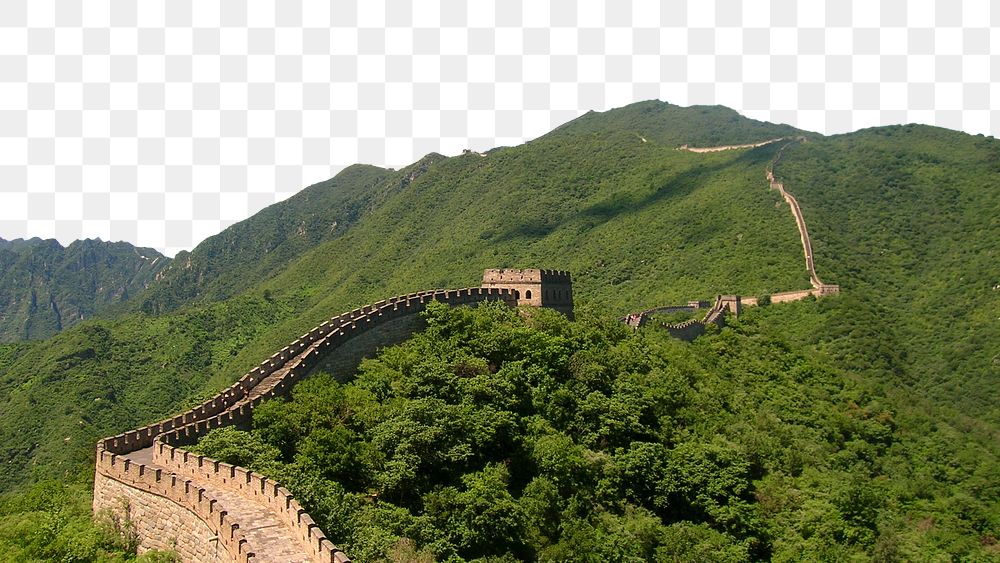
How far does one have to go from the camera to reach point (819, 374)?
55406mm

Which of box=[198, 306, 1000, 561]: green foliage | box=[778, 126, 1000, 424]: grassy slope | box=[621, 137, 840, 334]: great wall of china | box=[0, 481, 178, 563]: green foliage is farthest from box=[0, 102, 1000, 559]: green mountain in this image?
box=[0, 481, 178, 563]: green foliage

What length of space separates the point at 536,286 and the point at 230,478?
23526mm

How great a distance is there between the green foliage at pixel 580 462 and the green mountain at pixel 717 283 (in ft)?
1.62

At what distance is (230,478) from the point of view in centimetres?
2173

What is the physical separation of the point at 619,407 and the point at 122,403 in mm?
59552

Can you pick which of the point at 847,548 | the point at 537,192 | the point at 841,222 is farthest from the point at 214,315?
the point at 847,548

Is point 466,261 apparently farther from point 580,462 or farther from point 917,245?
point 580,462

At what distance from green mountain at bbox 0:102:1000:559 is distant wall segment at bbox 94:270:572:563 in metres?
6.80

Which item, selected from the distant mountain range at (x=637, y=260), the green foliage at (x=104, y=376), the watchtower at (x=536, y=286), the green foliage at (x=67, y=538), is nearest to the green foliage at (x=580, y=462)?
the watchtower at (x=536, y=286)

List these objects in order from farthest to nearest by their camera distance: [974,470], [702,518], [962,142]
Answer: [962,142]
[974,470]
[702,518]

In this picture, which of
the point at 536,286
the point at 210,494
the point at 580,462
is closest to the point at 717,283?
the point at 536,286

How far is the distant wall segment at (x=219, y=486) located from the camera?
18211mm

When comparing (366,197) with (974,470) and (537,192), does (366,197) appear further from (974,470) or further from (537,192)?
(974,470)

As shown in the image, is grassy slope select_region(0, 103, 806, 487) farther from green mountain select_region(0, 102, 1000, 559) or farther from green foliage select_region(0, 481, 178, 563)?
green foliage select_region(0, 481, 178, 563)
